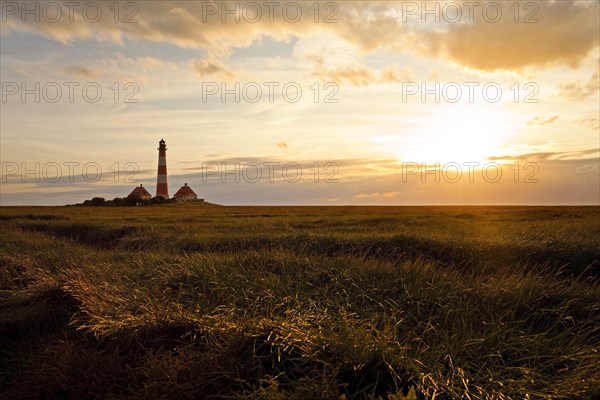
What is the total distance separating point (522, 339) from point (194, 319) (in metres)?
4.30

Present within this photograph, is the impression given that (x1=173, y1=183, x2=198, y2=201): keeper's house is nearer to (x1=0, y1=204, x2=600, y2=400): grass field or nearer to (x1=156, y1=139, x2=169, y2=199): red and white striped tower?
(x1=156, y1=139, x2=169, y2=199): red and white striped tower

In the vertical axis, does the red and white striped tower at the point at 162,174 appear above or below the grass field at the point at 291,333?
above

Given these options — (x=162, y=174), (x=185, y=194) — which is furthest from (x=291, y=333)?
(x=185, y=194)

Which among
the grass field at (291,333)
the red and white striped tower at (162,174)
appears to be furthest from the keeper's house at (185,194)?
the grass field at (291,333)

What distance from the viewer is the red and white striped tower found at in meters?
74.2

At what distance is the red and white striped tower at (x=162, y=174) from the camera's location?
74188 mm

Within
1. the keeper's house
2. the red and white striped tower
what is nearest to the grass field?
the red and white striped tower

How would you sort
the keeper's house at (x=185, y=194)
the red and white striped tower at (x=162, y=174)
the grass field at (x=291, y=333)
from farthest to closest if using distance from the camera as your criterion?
the keeper's house at (x=185, y=194) < the red and white striped tower at (x=162, y=174) < the grass field at (x=291, y=333)

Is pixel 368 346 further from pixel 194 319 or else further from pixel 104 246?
pixel 104 246

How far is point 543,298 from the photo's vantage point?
8031 millimetres

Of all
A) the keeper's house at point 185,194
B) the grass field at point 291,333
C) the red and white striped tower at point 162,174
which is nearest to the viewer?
the grass field at point 291,333

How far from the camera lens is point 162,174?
251 feet

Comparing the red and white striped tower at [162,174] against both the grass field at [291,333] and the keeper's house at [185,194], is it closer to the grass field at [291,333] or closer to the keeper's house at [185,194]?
the keeper's house at [185,194]

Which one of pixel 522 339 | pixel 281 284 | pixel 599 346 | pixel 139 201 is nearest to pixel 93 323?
pixel 281 284
